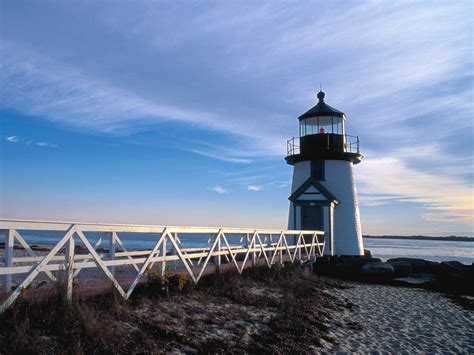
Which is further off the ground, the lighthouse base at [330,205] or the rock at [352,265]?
the lighthouse base at [330,205]

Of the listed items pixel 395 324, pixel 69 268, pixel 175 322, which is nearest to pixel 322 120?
pixel 395 324

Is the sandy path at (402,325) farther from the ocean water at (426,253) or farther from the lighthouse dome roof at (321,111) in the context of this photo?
the ocean water at (426,253)

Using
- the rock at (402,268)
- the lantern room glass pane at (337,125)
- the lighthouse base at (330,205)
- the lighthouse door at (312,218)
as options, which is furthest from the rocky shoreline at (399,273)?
the lantern room glass pane at (337,125)

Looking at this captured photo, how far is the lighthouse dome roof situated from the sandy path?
9.79 m

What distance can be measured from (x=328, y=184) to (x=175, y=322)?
15161 mm

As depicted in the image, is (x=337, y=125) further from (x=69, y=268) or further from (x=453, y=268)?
(x=69, y=268)

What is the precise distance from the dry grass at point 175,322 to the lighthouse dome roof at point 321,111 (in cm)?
1245

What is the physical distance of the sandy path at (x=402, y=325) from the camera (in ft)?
23.3

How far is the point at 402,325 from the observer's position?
28.8ft

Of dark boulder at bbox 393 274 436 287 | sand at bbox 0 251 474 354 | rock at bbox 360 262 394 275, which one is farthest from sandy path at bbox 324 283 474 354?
rock at bbox 360 262 394 275

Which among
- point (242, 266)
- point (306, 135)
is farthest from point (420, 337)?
point (306, 135)

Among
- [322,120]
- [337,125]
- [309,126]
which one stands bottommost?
[337,125]

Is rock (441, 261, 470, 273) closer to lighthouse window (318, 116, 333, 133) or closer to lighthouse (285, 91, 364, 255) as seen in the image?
lighthouse (285, 91, 364, 255)

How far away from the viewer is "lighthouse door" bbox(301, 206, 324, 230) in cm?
1895
